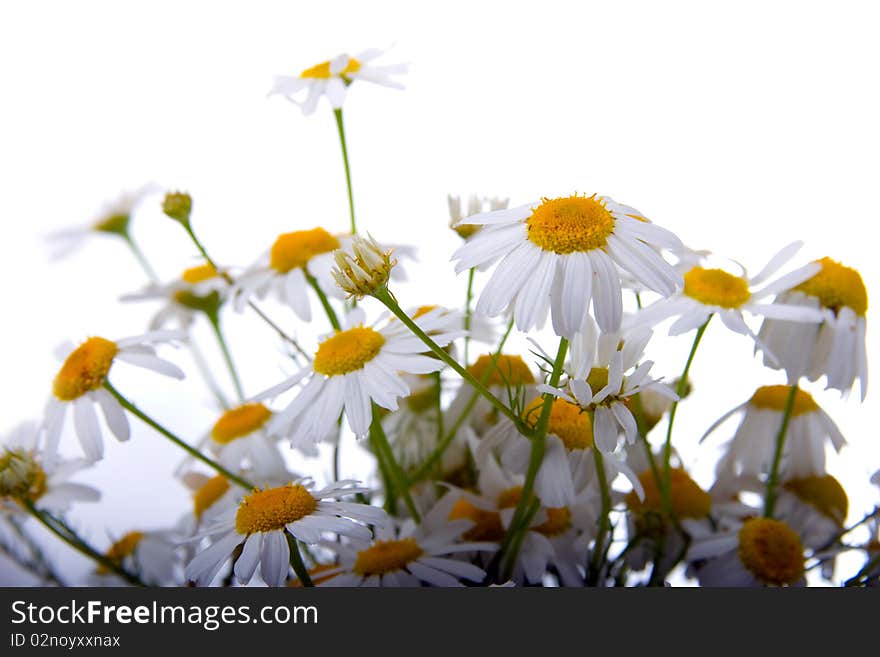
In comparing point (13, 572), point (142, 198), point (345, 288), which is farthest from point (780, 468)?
point (13, 572)

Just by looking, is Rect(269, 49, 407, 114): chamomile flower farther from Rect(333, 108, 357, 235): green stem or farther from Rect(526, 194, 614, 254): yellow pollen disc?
Rect(526, 194, 614, 254): yellow pollen disc

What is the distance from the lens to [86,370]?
359mm

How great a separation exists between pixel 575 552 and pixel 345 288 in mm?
157

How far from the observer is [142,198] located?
56 centimetres

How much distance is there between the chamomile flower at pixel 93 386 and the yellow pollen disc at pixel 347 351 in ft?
0.19

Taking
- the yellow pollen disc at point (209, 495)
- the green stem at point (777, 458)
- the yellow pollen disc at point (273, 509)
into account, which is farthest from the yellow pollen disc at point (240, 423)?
the green stem at point (777, 458)

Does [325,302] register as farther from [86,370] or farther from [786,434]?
[786,434]

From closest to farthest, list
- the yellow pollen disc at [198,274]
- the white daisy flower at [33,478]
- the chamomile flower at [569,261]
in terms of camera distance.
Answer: the chamomile flower at [569,261], the white daisy flower at [33,478], the yellow pollen disc at [198,274]

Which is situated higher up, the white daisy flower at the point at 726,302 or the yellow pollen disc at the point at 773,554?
the white daisy flower at the point at 726,302

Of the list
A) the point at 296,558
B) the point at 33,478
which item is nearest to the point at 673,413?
the point at 296,558

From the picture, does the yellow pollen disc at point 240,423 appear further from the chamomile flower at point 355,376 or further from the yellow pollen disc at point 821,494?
the yellow pollen disc at point 821,494

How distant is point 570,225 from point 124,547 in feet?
1.11

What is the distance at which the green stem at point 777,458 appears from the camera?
35cm

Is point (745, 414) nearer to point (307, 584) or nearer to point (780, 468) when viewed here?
point (780, 468)
